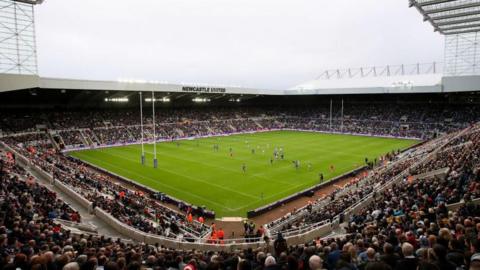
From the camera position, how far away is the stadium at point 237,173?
25.3 feet

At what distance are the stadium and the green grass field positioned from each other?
→ 0.87 ft

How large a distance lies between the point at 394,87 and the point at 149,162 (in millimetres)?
50928

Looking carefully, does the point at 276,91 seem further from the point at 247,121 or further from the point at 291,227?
the point at 291,227

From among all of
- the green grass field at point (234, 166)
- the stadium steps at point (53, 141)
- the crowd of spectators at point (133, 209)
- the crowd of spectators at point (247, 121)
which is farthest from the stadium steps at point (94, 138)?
the crowd of spectators at point (133, 209)

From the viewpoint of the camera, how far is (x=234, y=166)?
3759cm

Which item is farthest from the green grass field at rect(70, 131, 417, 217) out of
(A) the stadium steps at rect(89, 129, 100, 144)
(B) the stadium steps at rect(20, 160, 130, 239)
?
(B) the stadium steps at rect(20, 160, 130, 239)

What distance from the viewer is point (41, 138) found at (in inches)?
1911

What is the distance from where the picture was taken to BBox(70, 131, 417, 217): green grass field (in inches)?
1083

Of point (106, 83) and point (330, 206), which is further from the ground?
point (106, 83)

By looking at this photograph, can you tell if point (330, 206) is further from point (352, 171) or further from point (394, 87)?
point (394, 87)

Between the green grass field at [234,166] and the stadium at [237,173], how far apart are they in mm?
264

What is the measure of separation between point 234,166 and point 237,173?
3328 mm

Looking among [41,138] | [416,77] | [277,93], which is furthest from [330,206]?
[416,77]

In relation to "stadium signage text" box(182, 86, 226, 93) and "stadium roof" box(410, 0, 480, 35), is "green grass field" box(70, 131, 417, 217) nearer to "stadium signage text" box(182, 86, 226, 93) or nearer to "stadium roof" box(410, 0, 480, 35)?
"stadium signage text" box(182, 86, 226, 93)
